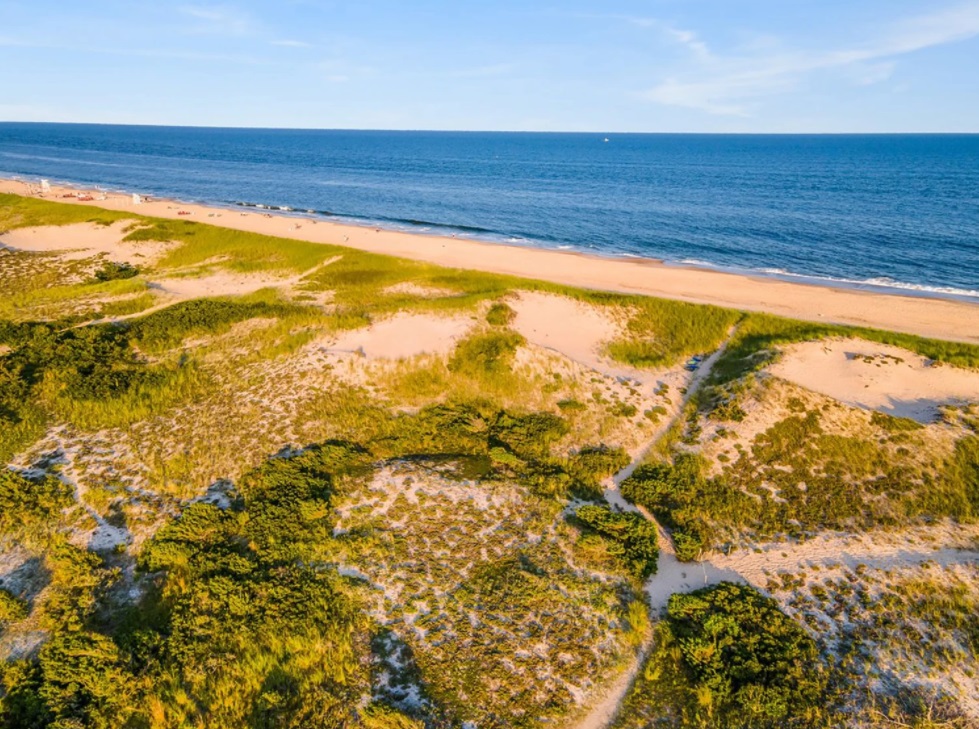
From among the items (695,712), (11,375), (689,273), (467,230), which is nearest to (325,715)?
(695,712)

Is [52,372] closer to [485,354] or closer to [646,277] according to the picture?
[485,354]

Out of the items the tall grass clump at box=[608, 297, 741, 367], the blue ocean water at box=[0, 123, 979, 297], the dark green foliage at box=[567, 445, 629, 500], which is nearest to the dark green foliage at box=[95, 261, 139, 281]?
the blue ocean water at box=[0, 123, 979, 297]

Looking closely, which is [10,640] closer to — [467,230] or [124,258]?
[124,258]

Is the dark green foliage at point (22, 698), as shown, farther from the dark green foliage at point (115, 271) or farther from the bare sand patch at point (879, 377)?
the dark green foliage at point (115, 271)

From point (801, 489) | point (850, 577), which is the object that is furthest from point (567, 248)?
point (850, 577)

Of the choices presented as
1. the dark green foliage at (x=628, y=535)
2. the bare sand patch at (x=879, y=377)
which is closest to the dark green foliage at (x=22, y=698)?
the dark green foliage at (x=628, y=535)

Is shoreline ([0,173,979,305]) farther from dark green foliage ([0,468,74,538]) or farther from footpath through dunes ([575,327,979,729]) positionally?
dark green foliage ([0,468,74,538])
